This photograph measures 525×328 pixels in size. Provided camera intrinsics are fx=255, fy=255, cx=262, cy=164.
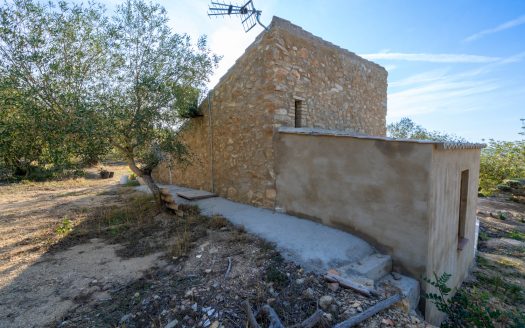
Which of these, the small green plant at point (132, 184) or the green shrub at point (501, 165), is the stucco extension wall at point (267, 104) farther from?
the green shrub at point (501, 165)

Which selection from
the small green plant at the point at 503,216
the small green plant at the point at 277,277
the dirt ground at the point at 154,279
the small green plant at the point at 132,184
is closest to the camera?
the dirt ground at the point at 154,279

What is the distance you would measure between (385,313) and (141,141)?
19.1ft

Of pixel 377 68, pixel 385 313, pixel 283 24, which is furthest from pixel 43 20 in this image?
pixel 377 68

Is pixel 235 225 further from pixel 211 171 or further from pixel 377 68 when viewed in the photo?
pixel 377 68

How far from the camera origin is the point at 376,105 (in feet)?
30.8

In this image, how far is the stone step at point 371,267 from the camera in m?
3.65

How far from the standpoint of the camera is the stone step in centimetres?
365

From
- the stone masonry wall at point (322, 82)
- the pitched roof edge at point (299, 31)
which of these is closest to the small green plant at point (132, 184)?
the stone masonry wall at point (322, 82)

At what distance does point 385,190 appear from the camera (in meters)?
4.20

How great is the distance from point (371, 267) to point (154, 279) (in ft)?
10.4

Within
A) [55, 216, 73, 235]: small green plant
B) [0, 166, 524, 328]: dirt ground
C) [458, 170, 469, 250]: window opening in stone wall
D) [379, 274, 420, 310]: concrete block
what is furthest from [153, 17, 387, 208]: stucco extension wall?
[55, 216, 73, 235]: small green plant

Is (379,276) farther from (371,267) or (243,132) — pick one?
(243,132)

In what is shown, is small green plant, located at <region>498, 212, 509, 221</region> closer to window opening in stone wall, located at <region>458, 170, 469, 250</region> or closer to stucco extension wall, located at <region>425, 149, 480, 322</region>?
stucco extension wall, located at <region>425, 149, 480, 322</region>

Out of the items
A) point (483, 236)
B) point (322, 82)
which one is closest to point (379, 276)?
point (322, 82)
